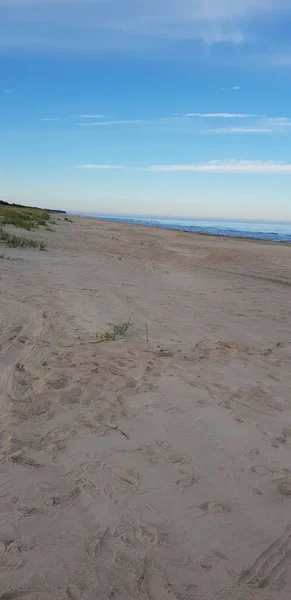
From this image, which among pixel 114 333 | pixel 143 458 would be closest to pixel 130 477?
pixel 143 458

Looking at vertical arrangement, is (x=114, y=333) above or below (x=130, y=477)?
above

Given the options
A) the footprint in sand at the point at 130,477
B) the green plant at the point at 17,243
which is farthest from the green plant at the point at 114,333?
the green plant at the point at 17,243

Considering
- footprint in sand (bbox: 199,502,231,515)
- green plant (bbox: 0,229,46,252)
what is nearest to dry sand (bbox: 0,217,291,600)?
footprint in sand (bbox: 199,502,231,515)

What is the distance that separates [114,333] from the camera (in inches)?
240

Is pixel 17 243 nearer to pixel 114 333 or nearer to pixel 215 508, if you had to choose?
pixel 114 333

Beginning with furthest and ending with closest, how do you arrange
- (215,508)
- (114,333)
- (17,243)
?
(17,243) < (114,333) < (215,508)

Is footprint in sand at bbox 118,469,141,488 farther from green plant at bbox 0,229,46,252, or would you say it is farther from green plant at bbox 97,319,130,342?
green plant at bbox 0,229,46,252

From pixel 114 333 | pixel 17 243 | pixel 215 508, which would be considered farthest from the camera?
pixel 17 243

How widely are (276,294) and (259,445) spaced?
7.28 m

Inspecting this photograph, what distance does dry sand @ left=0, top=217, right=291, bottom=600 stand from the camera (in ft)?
7.38

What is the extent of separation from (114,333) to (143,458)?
2.93 meters

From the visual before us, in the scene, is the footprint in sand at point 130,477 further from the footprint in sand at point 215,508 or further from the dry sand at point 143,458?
the footprint in sand at point 215,508

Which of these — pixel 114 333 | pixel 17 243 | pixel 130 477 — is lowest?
pixel 130 477

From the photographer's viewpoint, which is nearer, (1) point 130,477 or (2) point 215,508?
(2) point 215,508
